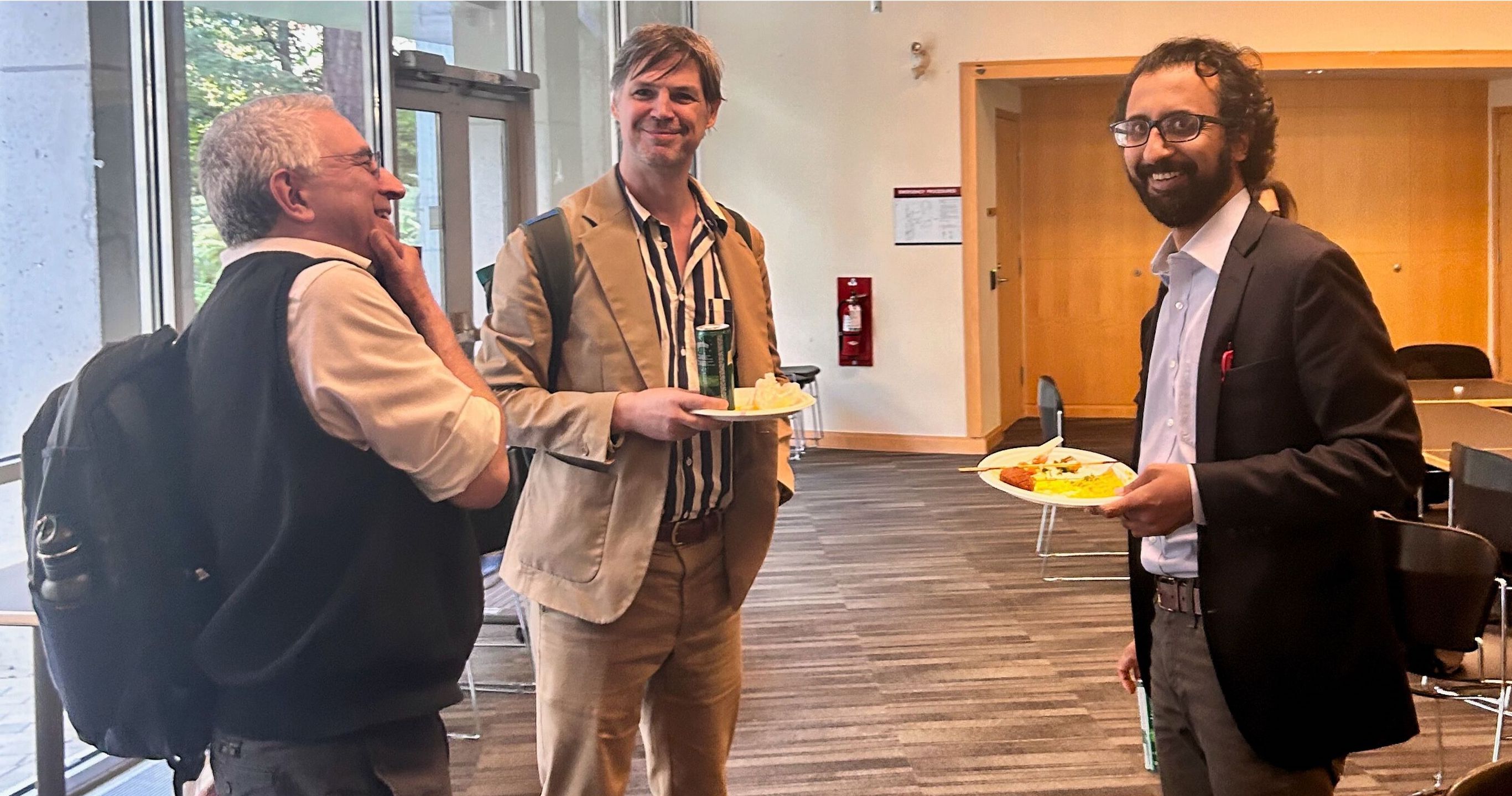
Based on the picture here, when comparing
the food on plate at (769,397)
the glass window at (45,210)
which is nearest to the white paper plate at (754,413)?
the food on plate at (769,397)

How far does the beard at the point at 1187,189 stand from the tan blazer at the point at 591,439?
89 cm

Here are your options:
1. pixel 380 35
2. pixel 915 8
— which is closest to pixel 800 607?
pixel 380 35

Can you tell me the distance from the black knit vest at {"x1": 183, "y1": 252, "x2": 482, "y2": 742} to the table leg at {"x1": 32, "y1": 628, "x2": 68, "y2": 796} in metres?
1.48

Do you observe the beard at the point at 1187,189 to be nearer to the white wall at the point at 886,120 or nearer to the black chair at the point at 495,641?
the black chair at the point at 495,641

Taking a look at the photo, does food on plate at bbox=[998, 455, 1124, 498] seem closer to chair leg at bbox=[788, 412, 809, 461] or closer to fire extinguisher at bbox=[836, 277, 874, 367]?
chair leg at bbox=[788, 412, 809, 461]

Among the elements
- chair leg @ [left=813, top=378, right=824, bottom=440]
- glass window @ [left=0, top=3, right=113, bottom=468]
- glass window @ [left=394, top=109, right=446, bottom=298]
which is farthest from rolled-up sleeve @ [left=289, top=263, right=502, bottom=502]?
chair leg @ [left=813, top=378, right=824, bottom=440]

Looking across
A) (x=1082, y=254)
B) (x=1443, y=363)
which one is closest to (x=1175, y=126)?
(x=1443, y=363)

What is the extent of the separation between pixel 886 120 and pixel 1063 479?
7.54 meters

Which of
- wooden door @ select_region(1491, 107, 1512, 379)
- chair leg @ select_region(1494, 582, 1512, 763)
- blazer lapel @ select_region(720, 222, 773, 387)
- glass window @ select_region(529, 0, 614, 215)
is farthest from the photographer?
wooden door @ select_region(1491, 107, 1512, 379)

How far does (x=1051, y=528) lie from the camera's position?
657 centimetres

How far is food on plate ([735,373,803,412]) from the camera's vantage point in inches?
86.2

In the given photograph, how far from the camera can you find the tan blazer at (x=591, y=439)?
7.21 ft

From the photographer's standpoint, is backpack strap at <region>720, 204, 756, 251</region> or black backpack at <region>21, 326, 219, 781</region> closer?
black backpack at <region>21, 326, 219, 781</region>

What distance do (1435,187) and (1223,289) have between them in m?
10.0
